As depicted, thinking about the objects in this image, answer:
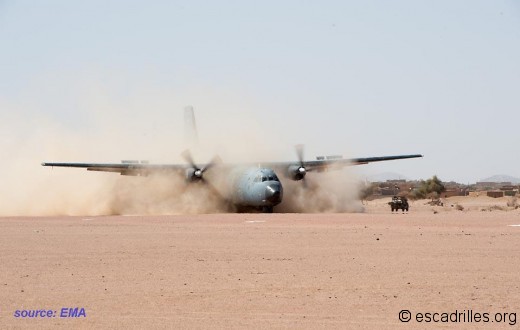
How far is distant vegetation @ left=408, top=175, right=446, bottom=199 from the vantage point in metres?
124

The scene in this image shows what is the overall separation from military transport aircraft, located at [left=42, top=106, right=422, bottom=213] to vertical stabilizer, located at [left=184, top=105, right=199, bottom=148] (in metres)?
13.0

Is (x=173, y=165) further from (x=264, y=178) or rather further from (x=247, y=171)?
(x=264, y=178)

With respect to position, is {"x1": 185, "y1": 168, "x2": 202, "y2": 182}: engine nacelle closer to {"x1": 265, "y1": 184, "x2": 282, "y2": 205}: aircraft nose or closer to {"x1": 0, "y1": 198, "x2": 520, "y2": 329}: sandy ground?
{"x1": 265, "y1": 184, "x2": 282, "y2": 205}: aircraft nose

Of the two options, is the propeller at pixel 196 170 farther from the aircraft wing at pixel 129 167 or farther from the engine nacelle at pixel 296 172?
the engine nacelle at pixel 296 172

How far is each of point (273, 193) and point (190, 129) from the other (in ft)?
79.7

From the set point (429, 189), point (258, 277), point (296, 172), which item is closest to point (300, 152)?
point (296, 172)

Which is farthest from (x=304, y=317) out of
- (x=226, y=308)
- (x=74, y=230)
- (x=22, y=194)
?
(x=22, y=194)

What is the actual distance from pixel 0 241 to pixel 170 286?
1496 centimetres

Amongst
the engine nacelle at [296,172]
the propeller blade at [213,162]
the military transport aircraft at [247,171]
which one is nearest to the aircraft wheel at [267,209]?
the military transport aircraft at [247,171]

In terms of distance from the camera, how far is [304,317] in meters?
15.0

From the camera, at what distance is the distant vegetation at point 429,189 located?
407 feet

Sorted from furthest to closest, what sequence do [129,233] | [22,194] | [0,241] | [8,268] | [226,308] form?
[22,194] → [129,233] → [0,241] → [8,268] → [226,308]

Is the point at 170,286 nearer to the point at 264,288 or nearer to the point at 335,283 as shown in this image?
the point at 264,288

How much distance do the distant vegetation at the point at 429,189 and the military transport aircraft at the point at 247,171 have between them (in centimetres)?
5797
